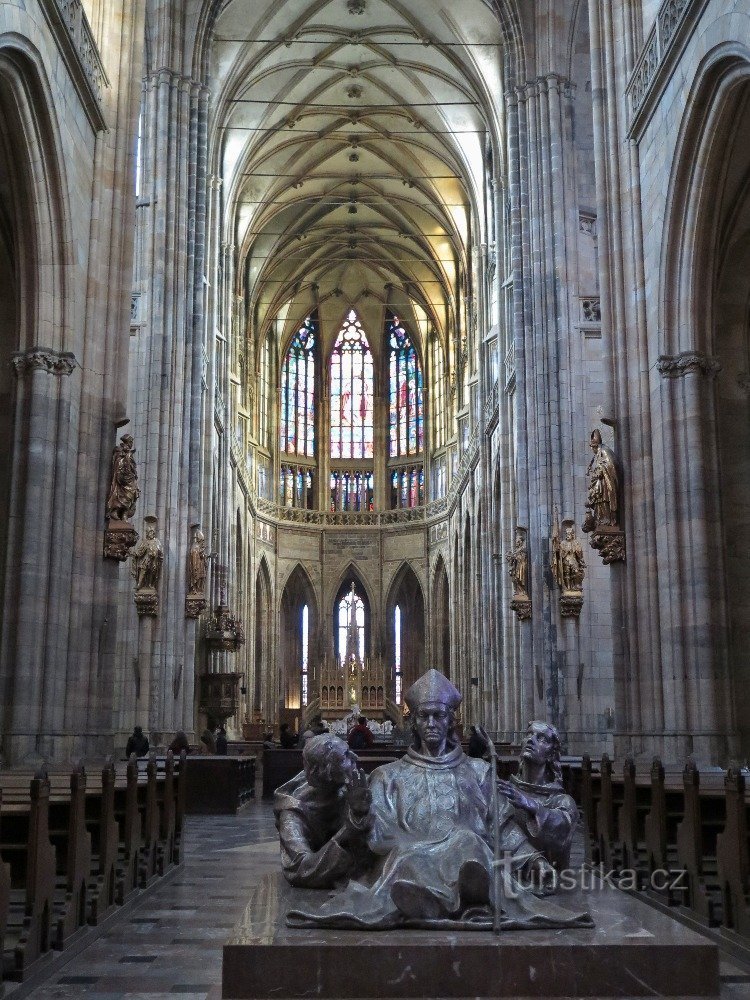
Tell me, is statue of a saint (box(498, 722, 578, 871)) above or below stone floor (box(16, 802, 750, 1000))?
above

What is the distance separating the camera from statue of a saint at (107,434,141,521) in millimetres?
15039

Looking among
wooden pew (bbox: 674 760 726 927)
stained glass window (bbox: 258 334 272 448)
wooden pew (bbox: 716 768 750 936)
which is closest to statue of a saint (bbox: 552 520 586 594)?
wooden pew (bbox: 674 760 726 927)

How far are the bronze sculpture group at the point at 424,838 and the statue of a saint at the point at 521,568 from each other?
19373mm

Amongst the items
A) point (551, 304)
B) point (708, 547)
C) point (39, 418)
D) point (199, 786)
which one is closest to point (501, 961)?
point (708, 547)

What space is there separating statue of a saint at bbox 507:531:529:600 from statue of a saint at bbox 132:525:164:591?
25.7 ft

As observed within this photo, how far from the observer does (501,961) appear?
439cm

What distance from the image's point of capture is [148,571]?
72.6 feet

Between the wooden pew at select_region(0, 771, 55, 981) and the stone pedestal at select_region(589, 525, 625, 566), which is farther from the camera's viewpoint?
the stone pedestal at select_region(589, 525, 625, 566)

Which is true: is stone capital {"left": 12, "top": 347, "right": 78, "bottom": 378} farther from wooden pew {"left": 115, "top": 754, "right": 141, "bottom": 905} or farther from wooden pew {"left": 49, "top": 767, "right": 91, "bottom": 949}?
wooden pew {"left": 49, "top": 767, "right": 91, "bottom": 949}

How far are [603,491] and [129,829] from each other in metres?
8.32

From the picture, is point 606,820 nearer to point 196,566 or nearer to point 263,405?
point 196,566

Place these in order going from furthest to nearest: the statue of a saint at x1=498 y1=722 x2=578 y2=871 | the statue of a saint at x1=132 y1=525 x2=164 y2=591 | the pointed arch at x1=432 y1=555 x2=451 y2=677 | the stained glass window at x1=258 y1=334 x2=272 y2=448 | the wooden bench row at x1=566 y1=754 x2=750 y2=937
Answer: the stained glass window at x1=258 y1=334 x2=272 y2=448 < the pointed arch at x1=432 y1=555 x2=451 y2=677 < the statue of a saint at x1=132 y1=525 x2=164 y2=591 < the wooden bench row at x1=566 y1=754 x2=750 y2=937 < the statue of a saint at x1=498 y1=722 x2=578 y2=871

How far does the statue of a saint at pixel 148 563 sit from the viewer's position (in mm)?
22094

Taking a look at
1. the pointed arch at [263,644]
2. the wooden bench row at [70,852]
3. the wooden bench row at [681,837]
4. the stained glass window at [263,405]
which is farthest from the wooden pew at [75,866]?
the stained glass window at [263,405]
